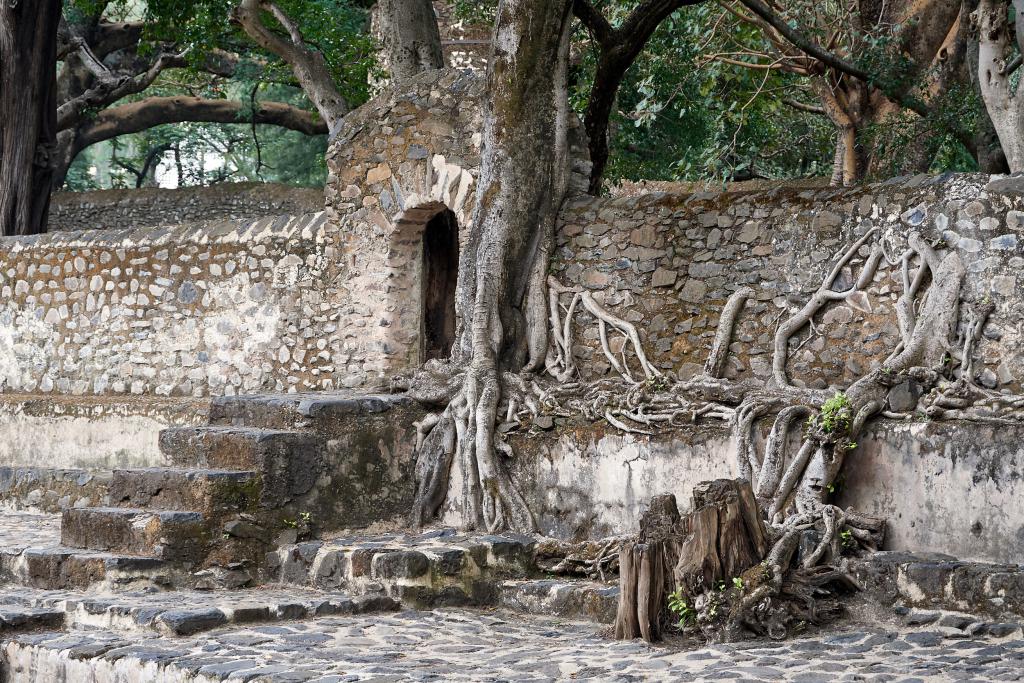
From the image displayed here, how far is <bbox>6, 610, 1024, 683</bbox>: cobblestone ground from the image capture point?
539 cm

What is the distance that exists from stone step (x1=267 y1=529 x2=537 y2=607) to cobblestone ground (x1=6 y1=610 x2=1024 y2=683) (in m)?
0.42

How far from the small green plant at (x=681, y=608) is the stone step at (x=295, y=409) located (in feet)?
9.76

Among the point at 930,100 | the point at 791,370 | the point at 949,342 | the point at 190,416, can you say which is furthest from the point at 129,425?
the point at 930,100

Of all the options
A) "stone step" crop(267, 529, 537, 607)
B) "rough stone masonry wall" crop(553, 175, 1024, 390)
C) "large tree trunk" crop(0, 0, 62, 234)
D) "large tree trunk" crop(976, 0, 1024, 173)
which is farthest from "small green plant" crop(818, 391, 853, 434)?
"large tree trunk" crop(0, 0, 62, 234)

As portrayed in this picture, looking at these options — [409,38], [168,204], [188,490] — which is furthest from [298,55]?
Result: [168,204]

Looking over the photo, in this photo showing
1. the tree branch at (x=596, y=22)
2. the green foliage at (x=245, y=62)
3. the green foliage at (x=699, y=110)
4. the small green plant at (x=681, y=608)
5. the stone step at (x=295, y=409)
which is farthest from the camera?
the green foliage at (x=245, y=62)

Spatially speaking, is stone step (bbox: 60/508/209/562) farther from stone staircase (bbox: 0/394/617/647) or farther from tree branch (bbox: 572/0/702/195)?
tree branch (bbox: 572/0/702/195)

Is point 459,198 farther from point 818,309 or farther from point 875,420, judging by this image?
point 875,420

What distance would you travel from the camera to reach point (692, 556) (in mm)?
6207

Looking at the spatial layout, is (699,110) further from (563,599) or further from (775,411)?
(563,599)

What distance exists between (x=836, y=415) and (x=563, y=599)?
5.79ft

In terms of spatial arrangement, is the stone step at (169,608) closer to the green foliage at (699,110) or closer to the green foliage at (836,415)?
the green foliage at (836,415)

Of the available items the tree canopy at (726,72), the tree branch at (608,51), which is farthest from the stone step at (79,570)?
the tree canopy at (726,72)

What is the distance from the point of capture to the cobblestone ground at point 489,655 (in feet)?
17.7
